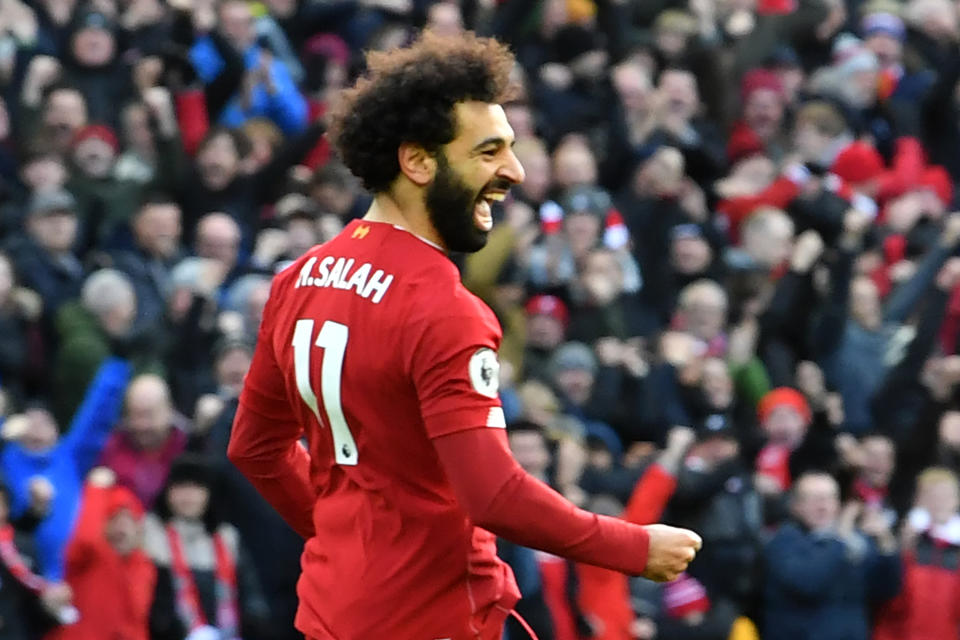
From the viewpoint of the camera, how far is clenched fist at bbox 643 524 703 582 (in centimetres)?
423

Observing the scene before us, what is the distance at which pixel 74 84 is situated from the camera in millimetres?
10484

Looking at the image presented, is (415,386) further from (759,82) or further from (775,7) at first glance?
(775,7)

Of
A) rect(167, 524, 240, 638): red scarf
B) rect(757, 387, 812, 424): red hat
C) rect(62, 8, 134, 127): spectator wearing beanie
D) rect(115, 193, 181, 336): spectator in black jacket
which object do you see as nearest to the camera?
rect(167, 524, 240, 638): red scarf

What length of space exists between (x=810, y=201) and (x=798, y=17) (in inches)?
102

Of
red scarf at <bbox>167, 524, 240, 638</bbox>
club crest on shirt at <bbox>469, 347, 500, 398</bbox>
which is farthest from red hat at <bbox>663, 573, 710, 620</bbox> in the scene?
club crest on shirt at <bbox>469, 347, 500, 398</bbox>

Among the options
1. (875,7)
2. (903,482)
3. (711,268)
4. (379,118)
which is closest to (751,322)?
(711,268)

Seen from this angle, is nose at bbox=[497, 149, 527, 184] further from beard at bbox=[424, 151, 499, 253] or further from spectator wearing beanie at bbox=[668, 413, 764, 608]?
spectator wearing beanie at bbox=[668, 413, 764, 608]

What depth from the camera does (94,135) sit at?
9.98 m

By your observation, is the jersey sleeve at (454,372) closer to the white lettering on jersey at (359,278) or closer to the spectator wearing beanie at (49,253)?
the white lettering on jersey at (359,278)

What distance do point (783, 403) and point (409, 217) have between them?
5.74 m

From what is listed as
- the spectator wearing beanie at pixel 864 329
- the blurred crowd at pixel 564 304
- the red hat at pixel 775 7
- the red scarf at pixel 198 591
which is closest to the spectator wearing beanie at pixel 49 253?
the blurred crowd at pixel 564 304

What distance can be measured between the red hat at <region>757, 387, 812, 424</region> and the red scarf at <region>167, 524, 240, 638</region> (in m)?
2.96

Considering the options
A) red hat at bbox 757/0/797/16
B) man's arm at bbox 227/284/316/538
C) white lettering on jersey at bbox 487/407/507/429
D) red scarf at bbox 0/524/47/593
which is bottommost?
red hat at bbox 757/0/797/16

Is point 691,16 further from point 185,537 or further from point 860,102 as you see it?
point 185,537
